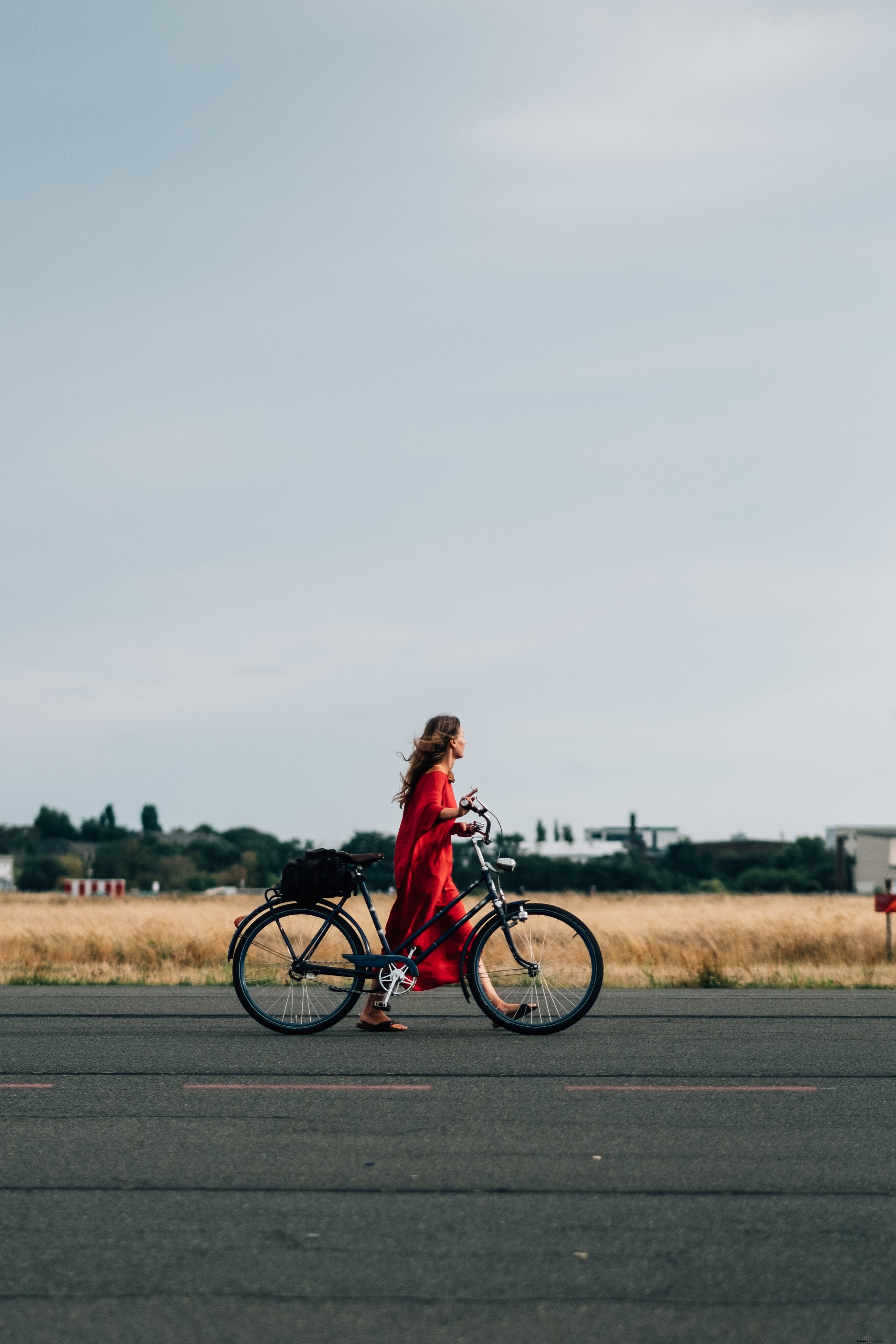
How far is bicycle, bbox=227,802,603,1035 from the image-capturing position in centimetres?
941

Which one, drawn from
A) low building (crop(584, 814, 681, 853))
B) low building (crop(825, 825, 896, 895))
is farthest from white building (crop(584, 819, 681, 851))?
low building (crop(825, 825, 896, 895))

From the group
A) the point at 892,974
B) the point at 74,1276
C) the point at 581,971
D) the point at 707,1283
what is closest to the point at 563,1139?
the point at 707,1283

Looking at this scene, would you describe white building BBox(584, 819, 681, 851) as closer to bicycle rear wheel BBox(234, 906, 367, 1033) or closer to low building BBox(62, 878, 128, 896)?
low building BBox(62, 878, 128, 896)

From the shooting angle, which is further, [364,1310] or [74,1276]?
[74,1276]

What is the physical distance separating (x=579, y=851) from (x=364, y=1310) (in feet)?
471

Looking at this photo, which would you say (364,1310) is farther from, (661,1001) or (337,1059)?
(661,1001)

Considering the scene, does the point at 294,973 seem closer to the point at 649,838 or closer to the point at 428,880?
the point at 428,880

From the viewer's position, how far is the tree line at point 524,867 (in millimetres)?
92812

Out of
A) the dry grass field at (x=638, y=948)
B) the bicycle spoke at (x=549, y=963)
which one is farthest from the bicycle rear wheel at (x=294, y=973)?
the dry grass field at (x=638, y=948)

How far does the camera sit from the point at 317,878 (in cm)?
945

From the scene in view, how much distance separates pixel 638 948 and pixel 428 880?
1096cm

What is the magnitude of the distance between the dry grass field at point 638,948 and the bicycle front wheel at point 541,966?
490 cm

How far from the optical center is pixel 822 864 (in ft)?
394

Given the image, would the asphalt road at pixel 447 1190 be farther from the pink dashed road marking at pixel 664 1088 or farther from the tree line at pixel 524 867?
the tree line at pixel 524 867
